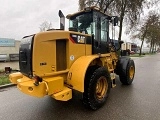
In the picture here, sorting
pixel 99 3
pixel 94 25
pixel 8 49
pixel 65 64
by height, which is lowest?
pixel 65 64

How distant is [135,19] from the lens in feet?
64.7

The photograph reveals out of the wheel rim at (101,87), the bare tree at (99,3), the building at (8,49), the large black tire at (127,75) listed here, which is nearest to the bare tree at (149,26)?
the bare tree at (99,3)

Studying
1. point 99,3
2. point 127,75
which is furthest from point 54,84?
point 99,3

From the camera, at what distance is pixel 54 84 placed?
3.91 meters

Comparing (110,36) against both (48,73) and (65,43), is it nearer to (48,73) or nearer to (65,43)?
(65,43)

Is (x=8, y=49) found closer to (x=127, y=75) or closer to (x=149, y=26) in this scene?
(x=127, y=75)

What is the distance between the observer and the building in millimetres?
21489

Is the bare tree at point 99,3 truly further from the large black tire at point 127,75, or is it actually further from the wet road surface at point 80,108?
the wet road surface at point 80,108

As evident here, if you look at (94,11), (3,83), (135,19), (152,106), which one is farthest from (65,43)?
(135,19)

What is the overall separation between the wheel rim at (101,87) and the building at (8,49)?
734 inches

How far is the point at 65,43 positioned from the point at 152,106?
284 centimetres

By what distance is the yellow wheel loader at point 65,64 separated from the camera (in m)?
3.92

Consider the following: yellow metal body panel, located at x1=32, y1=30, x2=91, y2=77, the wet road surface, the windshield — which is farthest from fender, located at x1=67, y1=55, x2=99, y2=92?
the windshield

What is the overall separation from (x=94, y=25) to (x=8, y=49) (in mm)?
20973
